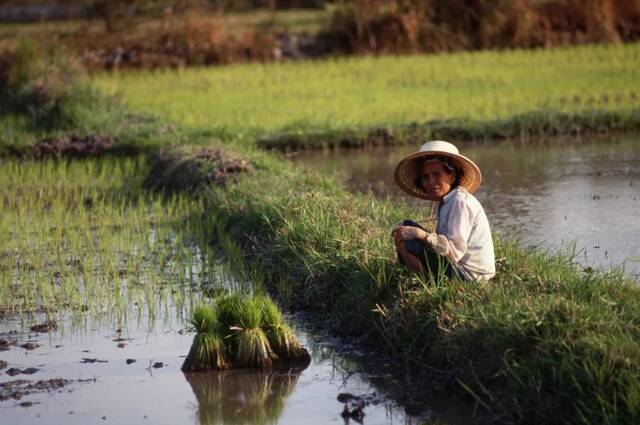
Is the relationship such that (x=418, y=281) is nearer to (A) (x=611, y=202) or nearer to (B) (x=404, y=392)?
(B) (x=404, y=392)

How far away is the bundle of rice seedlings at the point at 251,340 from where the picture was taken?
17.0ft

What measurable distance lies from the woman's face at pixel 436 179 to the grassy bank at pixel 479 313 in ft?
1.32

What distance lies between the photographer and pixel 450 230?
5078 millimetres

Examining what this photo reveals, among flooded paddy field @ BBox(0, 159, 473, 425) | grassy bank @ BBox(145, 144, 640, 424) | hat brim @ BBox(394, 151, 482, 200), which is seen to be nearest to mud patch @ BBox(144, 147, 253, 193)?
→ flooded paddy field @ BBox(0, 159, 473, 425)

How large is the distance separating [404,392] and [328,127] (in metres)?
8.18

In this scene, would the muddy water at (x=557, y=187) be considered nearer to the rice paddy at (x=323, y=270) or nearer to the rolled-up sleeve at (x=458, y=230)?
the rice paddy at (x=323, y=270)

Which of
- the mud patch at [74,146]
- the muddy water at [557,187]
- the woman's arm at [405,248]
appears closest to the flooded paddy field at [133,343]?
the woman's arm at [405,248]

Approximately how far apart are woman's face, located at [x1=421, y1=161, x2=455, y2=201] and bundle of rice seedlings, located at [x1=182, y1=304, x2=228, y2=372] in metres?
1.13

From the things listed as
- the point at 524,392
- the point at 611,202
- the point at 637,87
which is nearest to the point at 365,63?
the point at 637,87

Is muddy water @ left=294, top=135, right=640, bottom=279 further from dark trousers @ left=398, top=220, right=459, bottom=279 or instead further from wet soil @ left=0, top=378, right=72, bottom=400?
wet soil @ left=0, top=378, right=72, bottom=400

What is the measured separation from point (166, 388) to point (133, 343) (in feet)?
2.58

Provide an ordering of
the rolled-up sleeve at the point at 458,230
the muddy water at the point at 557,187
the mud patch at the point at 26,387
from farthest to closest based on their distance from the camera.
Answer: the muddy water at the point at 557,187
the rolled-up sleeve at the point at 458,230
the mud patch at the point at 26,387

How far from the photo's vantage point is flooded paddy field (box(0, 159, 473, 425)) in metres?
4.70

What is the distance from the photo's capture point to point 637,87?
14.7 m
